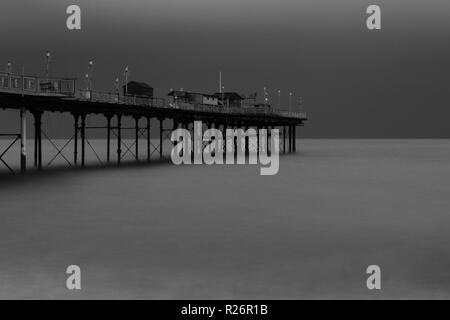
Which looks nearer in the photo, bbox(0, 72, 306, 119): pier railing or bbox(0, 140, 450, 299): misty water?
bbox(0, 140, 450, 299): misty water

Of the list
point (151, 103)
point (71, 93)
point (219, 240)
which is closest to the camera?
point (219, 240)

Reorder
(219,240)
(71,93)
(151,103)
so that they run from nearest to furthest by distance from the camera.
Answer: (219,240) < (71,93) < (151,103)

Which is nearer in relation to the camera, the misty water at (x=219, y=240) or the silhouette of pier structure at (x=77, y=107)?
the misty water at (x=219, y=240)

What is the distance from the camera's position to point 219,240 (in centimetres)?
1936

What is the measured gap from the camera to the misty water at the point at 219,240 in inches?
522

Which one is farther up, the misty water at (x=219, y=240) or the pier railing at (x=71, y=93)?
the pier railing at (x=71, y=93)

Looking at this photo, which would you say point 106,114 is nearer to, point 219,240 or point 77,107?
point 77,107

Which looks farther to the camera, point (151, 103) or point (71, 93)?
point (151, 103)

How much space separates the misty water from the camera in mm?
13266

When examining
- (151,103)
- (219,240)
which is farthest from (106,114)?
(219,240)

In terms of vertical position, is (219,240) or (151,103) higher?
(151,103)

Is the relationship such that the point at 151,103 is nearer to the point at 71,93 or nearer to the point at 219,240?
the point at 71,93

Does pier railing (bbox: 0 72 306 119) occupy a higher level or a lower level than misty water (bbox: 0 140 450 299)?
higher
